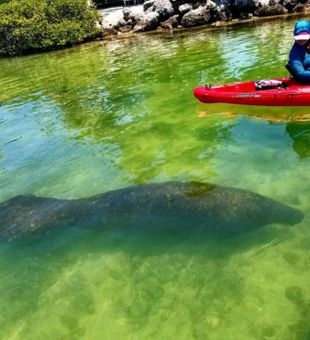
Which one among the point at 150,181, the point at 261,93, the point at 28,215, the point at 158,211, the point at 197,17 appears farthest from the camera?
the point at 197,17

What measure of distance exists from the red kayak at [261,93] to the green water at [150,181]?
1.01ft

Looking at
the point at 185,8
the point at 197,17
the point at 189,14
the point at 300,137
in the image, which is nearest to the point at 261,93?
the point at 300,137

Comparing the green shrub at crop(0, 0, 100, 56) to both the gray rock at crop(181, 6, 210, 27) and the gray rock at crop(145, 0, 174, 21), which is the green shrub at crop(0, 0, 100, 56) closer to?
the gray rock at crop(145, 0, 174, 21)

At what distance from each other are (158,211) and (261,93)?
5565mm

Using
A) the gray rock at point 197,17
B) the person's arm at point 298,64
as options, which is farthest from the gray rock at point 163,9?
the person's arm at point 298,64

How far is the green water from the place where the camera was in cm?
486

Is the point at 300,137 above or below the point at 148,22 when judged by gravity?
above

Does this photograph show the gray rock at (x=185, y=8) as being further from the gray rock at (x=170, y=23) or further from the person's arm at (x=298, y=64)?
the person's arm at (x=298, y=64)

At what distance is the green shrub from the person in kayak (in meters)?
24.6

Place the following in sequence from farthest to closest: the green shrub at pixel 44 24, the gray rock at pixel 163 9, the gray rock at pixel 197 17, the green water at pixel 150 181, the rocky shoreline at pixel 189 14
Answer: the gray rock at pixel 163 9 < the green shrub at pixel 44 24 < the gray rock at pixel 197 17 < the rocky shoreline at pixel 189 14 < the green water at pixel 150 181

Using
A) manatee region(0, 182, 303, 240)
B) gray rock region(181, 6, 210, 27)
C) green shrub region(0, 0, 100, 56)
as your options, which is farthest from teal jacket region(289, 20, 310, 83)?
green shrub region(0, 0, 100, 56)

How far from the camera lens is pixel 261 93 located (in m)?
10.5

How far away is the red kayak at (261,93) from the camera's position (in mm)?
9969

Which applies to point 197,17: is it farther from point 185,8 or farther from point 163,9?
point 163,9
